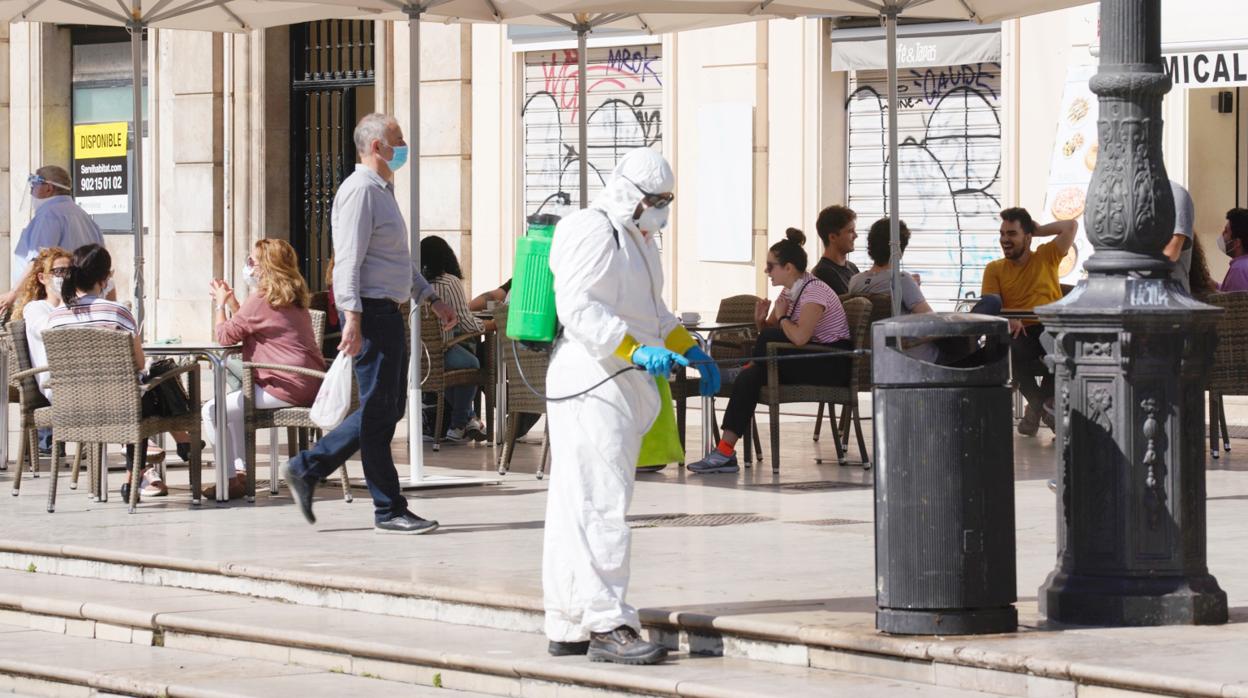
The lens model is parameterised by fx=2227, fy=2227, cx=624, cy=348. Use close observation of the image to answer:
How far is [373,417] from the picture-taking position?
957 centimetres

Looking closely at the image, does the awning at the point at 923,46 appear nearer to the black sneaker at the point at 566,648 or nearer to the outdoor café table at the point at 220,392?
the outdoor café table at the point at 220,392

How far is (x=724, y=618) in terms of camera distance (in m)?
7.11

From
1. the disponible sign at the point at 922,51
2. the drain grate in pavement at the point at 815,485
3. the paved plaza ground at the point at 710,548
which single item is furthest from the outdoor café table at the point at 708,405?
the disponible sign at the point at 922,51

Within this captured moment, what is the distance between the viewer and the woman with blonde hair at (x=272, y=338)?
10.8m

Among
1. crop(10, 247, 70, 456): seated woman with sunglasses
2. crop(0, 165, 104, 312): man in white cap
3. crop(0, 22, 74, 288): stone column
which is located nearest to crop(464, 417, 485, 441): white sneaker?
crop(0, 165, 104, 312): man in white cap

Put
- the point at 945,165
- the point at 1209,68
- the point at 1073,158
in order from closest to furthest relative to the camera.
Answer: the point at 1209,68
the point at 1073,158
the point at 945,165

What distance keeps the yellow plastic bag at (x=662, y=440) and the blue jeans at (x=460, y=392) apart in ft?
21.0

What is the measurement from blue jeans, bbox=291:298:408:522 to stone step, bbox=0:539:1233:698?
3.28 ft

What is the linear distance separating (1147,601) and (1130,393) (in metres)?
0.65

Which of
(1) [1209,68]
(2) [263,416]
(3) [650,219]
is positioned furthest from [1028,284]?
(3) [650,219]

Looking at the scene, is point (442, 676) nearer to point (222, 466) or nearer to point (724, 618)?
point (724, 618)

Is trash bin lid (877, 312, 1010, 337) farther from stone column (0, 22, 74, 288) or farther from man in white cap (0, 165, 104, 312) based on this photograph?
stone column (0, 22, 74, 288)

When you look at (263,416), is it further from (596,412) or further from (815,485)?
(596,412)

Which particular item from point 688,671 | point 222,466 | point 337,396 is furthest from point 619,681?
point 222,466
